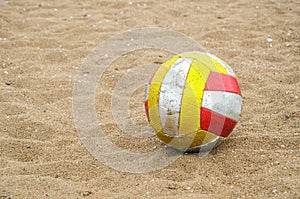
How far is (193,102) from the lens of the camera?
3041 millimetres

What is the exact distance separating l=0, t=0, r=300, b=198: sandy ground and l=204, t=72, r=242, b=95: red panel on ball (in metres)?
0.53

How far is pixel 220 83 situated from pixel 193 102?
27cm

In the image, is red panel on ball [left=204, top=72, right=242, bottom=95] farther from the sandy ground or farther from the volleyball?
the sandy ground

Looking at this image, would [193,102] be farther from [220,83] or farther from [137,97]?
[137,97]

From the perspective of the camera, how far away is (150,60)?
200 inches

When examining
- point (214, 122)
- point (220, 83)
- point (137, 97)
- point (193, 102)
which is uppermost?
point (220, 83)

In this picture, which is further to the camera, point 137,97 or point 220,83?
point 137,97

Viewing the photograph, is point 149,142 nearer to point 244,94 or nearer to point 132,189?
point 132,189

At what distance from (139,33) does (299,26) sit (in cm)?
218

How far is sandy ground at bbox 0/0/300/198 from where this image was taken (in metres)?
2.97

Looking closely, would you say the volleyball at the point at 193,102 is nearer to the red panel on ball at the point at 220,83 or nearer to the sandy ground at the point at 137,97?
the red panel on ball at the point at 220,83

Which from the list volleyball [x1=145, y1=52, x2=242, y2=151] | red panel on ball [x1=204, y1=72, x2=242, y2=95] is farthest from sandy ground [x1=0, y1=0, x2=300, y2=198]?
red panel on ball [x1=204, y1=72, x2=242, y2=95]

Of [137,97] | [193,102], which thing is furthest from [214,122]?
[137,97]

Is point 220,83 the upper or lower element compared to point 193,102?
upper
